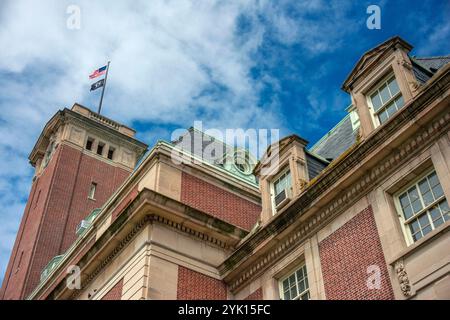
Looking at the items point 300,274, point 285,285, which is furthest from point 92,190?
point 300,274

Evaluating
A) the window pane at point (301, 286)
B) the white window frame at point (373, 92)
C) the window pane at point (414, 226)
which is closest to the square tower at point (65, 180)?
the window pane at point (301, 286)

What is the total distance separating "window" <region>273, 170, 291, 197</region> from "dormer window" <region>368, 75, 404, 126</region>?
3896 mm

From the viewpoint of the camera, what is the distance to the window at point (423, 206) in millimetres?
13625

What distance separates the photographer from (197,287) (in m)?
19.0

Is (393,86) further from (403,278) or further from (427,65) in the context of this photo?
(403,278)

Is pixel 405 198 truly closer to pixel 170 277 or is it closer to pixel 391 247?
pixel 391 247

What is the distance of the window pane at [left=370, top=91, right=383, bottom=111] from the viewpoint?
669 inches

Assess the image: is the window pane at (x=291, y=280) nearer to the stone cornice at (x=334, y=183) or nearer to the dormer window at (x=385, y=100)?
the stone cornice at (x=334, y=183)

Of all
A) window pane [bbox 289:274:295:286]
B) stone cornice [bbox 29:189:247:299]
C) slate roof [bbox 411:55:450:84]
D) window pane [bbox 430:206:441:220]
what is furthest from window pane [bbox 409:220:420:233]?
stone cornice [bbox 29:189:247:299]

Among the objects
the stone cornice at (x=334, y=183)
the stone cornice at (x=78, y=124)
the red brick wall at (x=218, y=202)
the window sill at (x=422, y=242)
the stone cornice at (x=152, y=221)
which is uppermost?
the stone cornice at (x=78, y=124)

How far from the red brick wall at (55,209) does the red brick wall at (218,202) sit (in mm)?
23198

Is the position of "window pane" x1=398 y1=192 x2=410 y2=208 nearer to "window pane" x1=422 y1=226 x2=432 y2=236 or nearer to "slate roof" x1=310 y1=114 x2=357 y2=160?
"window pane" x1=422 y1=226 x2=432 y2=236

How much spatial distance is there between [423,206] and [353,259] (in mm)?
2280
